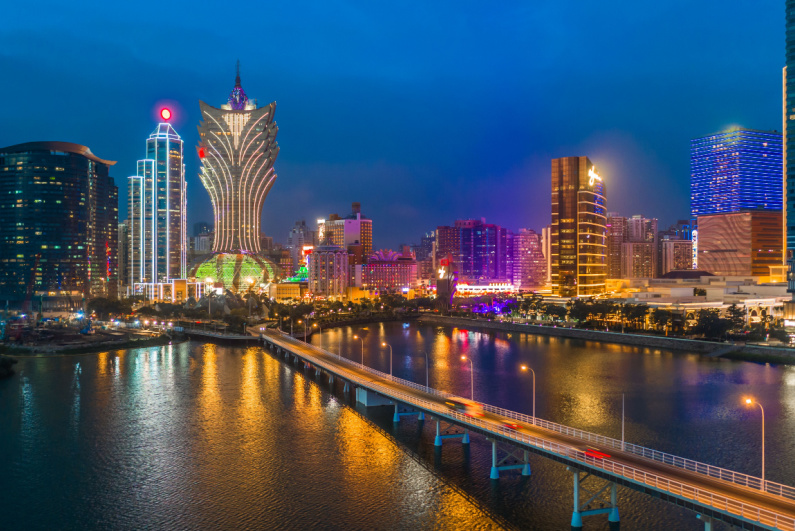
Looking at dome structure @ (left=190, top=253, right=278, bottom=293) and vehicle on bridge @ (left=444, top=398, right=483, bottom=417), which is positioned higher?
dome structure @ (left=190, top=253, right=278, bottom=293)

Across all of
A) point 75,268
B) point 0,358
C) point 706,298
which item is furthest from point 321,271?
point 0,358

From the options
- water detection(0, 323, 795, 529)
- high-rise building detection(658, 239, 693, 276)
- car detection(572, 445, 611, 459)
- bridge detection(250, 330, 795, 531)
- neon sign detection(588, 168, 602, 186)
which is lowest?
water detection(0, 323, 795, 529)

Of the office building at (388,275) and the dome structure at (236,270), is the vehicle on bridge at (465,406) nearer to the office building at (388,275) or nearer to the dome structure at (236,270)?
the dome structure at (236,270)

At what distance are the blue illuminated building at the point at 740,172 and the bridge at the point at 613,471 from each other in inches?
5090

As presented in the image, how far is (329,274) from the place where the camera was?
13800cm

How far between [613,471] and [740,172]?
141174 mm

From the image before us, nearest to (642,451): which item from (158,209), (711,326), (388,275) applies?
(711,326)

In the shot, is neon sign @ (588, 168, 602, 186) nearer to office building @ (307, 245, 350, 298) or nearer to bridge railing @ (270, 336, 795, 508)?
office building @ (307, 245, 350, 298)

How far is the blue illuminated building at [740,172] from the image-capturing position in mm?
138625

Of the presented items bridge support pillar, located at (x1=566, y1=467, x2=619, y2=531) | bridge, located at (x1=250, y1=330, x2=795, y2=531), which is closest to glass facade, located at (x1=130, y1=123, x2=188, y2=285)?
bridge, located at (x1=250, y1=330, x2=795, y2=531)

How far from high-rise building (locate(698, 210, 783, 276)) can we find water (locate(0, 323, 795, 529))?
7859cm

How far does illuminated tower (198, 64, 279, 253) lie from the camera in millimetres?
126562

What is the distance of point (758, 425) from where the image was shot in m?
33.7

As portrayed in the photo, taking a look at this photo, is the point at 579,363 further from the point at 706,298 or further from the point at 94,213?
the point at 94,213
